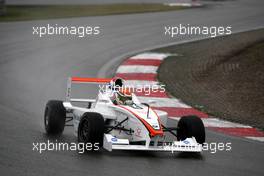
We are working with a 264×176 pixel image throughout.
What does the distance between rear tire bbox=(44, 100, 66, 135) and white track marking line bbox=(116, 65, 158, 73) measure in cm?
611

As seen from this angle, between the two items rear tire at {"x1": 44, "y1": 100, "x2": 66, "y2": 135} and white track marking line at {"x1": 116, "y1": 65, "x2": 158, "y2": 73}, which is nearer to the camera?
rear tire at {"x1": 44, "y1": 100, "x2": 66, "y2": 135}

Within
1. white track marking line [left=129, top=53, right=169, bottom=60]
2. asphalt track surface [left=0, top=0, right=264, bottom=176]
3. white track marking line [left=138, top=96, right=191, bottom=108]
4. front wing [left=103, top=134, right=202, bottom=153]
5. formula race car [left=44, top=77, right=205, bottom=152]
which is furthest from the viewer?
white track marking line [left=129, top=53, right=169, bottom=60]

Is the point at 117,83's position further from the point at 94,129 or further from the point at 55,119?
the point at 94,129

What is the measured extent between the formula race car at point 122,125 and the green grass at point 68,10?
1468cm

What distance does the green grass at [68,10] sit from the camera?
2744cm

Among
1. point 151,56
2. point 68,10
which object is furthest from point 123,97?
point 68,10

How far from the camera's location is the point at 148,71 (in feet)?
61.2

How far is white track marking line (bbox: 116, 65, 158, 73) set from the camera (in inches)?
733

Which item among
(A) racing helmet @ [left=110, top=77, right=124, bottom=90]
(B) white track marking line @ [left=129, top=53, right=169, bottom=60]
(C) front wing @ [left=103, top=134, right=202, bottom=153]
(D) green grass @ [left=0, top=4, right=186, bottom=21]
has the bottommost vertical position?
(C) front wing @ [left=103, top=134, right=202, bottom=153]


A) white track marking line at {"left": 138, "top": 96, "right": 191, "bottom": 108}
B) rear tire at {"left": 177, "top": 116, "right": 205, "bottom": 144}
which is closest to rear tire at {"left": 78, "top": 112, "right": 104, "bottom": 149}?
rear tire at {"left": 177, "top": 116, "right": 205, "bottom": 144}

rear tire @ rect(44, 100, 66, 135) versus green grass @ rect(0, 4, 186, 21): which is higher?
green grass @ rect(0, 4, 186, 21)

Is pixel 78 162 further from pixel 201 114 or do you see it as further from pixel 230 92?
pixel 230 92

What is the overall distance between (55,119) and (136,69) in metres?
6.59

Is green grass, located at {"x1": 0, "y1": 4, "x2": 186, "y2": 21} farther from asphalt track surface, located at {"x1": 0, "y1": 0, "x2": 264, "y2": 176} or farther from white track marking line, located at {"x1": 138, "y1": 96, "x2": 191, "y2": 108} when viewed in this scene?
white track marking line, located at {"x1": 138, "y1": 96, "x2": 191, "y2": 108}
